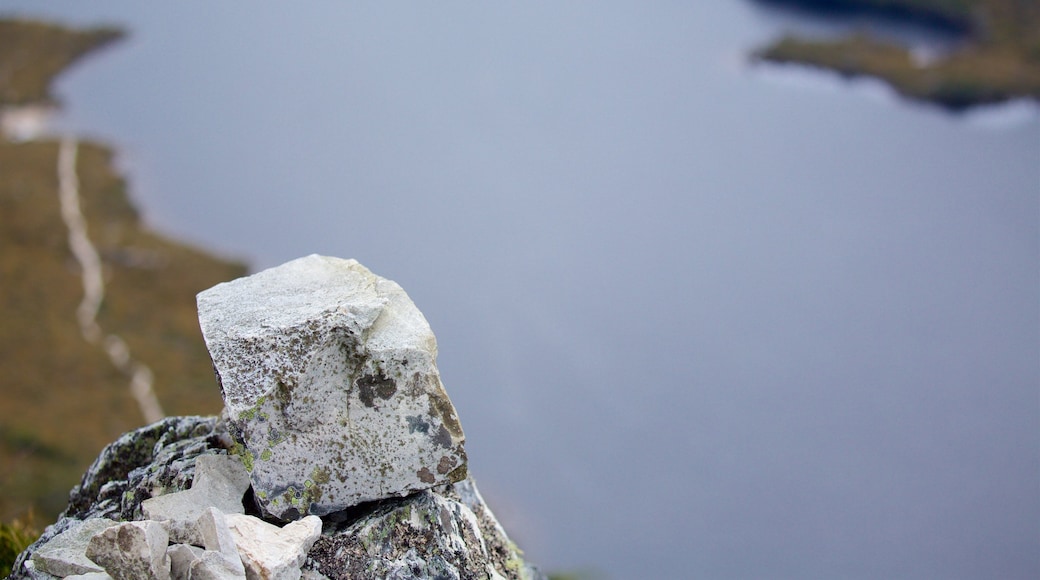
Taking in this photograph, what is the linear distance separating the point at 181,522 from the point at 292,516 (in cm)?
116

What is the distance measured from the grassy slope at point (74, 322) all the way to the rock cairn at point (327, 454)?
3452 centimetres

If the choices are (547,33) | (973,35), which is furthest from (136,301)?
(973,35)

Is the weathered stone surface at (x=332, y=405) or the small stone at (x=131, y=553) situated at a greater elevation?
the weathered stone surface at (x=332, y=405)

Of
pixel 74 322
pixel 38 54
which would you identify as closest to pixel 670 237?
pixel 74 322

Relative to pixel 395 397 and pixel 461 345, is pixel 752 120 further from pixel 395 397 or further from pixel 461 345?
pixel 395 397

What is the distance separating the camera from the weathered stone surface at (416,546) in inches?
320

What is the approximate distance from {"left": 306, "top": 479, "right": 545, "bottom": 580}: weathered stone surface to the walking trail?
151ft

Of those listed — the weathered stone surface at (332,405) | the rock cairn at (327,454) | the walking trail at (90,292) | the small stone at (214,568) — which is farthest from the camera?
the walking trail at (90,292)

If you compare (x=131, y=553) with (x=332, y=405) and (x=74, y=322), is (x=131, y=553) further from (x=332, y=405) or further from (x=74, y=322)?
(x=74, y=322)

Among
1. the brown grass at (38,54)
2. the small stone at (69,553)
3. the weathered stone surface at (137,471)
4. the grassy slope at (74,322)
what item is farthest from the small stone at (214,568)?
the brown grass at (38,54)

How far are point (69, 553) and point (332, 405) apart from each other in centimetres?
253

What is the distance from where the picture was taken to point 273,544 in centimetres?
780

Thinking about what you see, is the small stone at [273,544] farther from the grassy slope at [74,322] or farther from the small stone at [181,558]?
the grassy slope at [74,322]

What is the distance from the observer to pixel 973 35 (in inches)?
3418
